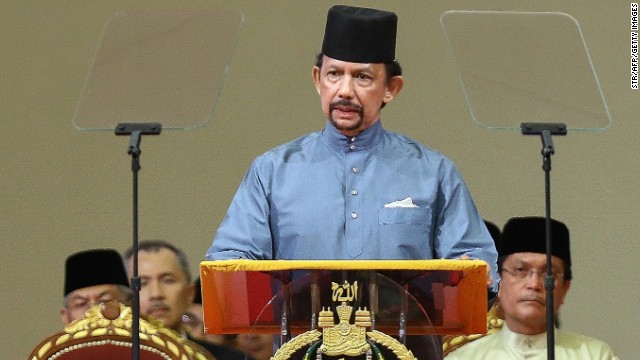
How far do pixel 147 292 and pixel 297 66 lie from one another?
1052 mm

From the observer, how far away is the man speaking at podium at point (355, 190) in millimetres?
3980

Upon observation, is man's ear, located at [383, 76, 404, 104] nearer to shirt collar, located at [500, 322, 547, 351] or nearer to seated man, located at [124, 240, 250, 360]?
shirt collar, located at [500, 322, 547, 351]

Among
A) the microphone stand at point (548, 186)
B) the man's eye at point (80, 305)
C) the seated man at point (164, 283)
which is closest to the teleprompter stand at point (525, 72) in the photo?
the microphone stand at point (548, 186)

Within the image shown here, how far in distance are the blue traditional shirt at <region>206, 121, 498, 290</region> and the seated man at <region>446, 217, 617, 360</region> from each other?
67cm

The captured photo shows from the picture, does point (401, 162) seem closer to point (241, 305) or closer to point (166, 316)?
point (241, 305)

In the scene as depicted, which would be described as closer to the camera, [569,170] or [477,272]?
[477,272]

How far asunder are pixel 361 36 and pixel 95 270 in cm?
131

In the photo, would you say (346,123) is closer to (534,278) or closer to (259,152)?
(534,278)

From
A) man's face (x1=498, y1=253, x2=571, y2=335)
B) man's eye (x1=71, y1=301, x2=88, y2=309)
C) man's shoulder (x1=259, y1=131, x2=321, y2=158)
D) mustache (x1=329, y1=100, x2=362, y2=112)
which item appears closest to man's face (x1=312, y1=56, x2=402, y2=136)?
mustache (x1=329, y1=100, x2=362, y2=112)

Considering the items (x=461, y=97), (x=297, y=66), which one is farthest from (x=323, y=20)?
(x=461, y=97)

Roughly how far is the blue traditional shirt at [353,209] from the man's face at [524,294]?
0.66 meters

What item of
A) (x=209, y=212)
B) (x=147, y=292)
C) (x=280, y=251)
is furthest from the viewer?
(x=209, y=212)

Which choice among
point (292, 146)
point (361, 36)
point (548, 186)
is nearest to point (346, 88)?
point (361, 36)

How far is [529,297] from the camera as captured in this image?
4613 millimetres
